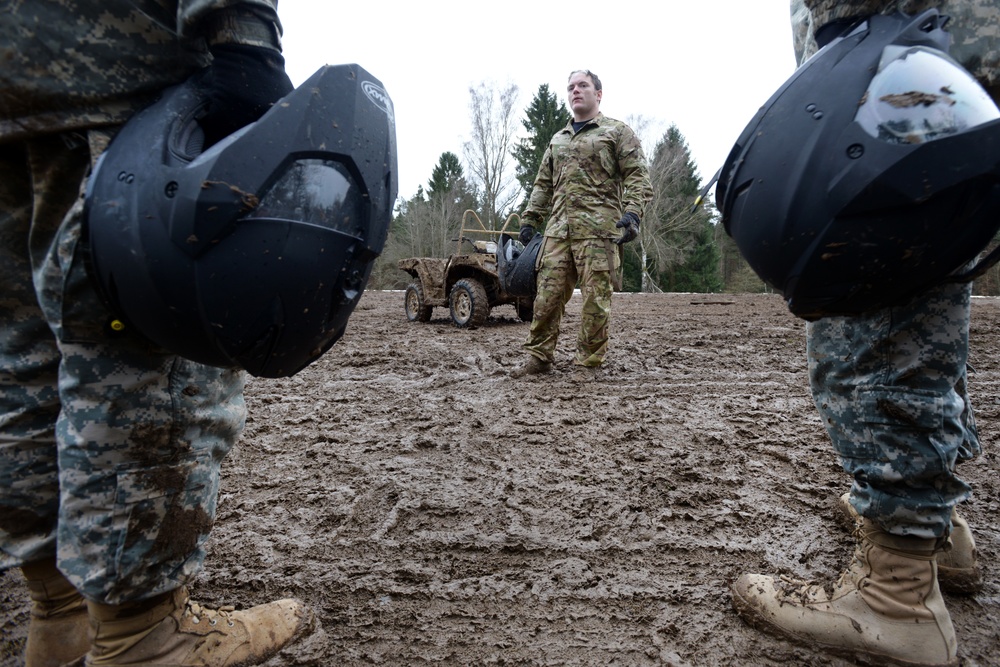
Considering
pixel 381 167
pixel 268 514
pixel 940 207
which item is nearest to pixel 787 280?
pixel 940 207

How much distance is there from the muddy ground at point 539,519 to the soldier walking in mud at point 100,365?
351mm

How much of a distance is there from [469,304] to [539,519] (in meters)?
4.93

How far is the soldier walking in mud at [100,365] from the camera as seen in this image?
868mm

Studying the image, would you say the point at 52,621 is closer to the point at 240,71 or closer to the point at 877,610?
the point at 240,71

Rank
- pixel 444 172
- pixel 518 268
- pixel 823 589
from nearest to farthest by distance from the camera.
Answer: pixel 823 589 < pixel 518 268 < pixel 444 172

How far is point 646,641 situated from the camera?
1212mm

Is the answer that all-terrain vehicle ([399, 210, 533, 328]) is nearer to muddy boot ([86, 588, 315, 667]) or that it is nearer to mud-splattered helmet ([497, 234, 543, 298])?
mud-splattered helmet ([497, 234, 543, 298])

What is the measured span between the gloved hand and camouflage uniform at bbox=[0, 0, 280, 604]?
322cm

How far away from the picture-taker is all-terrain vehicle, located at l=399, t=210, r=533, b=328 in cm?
662

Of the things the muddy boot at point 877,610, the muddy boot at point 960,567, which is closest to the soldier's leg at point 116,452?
the muddy boot at point 877,610

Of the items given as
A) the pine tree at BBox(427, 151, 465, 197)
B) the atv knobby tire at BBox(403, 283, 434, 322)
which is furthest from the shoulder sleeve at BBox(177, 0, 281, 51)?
the pine tree at BBox(427, 151, 465, 197)

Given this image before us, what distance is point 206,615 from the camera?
3.71 feet

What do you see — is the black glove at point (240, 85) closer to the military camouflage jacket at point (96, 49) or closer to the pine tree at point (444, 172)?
the military camouflage jacket at point (96, 49)

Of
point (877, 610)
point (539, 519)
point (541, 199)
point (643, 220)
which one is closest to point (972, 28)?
point (877, 610)
